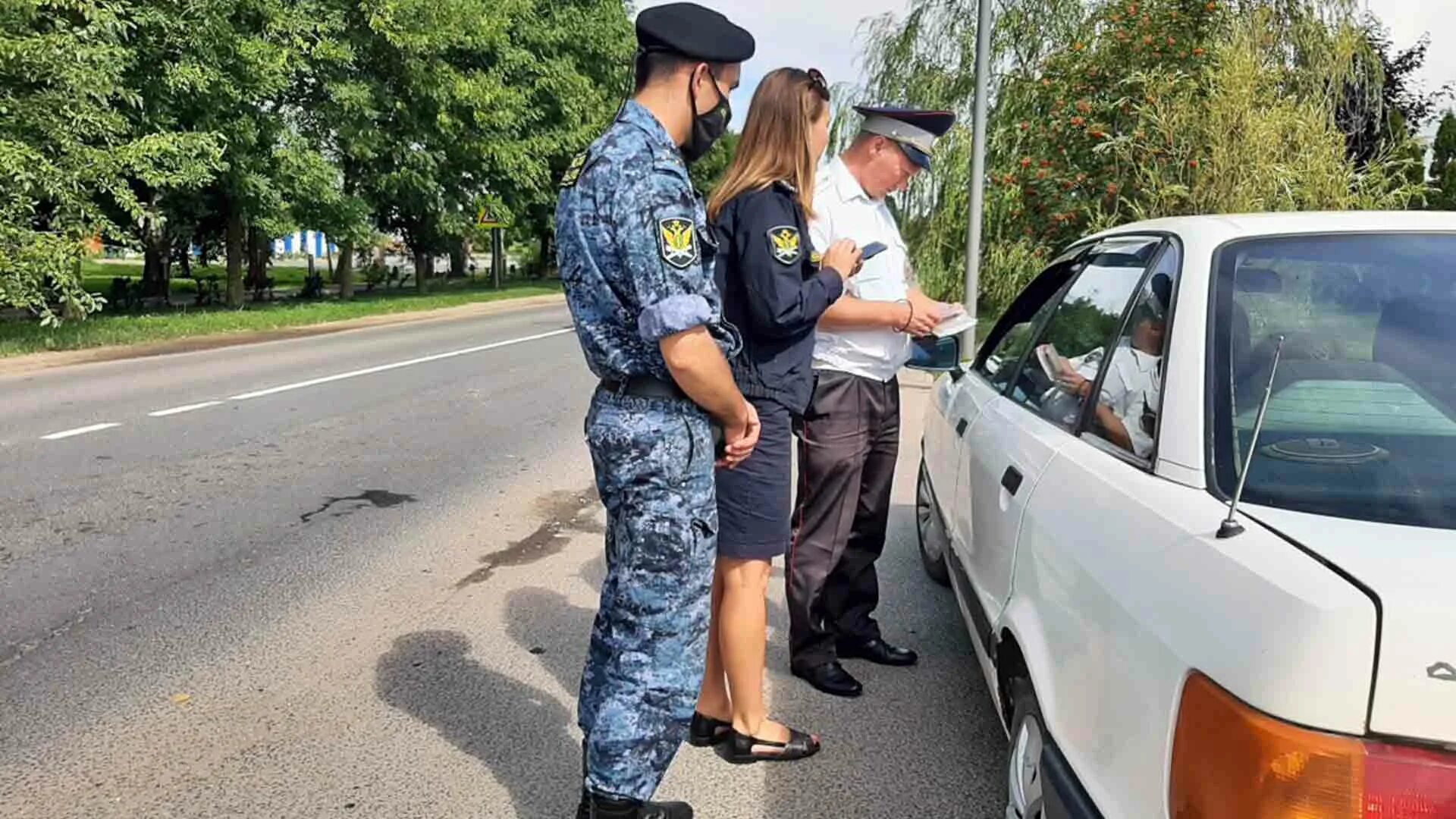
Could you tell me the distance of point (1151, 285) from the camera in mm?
2496

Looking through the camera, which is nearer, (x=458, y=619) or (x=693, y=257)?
(x=693, y=257)

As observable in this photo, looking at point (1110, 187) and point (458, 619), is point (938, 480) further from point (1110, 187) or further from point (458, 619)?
point (1110, 187)

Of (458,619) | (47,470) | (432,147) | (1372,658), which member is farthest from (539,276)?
(1372,658)

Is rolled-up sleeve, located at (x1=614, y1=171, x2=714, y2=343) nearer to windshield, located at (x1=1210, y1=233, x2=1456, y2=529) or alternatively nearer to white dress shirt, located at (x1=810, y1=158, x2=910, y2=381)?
windshield, located at (x1=1210, y1=233, x2=1456, y2=529)

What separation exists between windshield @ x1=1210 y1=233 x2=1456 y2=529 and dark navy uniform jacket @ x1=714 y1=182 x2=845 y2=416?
1.03 m

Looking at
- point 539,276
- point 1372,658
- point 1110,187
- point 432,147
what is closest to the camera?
point 1372,658

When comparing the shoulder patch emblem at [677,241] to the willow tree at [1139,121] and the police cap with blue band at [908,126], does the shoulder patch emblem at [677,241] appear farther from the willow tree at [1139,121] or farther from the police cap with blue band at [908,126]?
the willow tree at [1139,121]

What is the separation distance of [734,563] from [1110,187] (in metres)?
10.1

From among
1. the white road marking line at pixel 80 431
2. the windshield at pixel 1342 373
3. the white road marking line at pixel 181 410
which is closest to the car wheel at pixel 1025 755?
the windshield at pixel 1342 373

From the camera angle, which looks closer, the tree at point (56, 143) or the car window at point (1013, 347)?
the car window at point (1013, 347)

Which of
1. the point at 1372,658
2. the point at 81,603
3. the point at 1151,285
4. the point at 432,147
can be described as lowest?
the point at 81,603

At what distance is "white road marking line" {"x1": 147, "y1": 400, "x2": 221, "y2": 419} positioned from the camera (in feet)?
30.1

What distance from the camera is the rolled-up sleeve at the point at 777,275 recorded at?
111 inches

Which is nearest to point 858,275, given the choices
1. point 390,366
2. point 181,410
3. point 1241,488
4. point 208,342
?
point 1241,488
